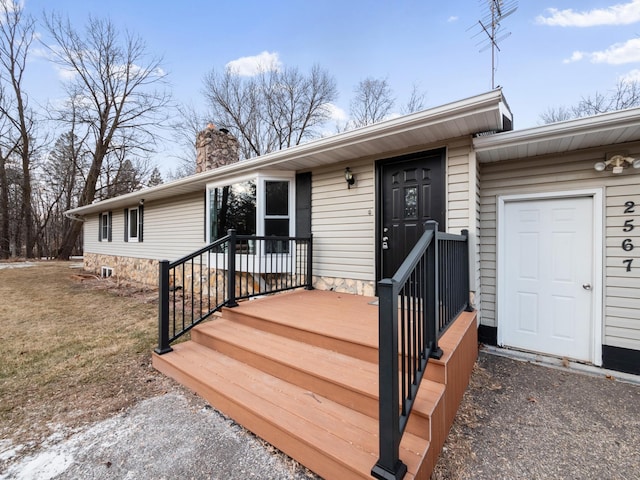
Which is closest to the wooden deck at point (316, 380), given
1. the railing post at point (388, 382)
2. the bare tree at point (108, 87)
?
the railing post at point (388, 382)

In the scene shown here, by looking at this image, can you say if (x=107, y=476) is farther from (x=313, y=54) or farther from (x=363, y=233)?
(x=313, y=54)

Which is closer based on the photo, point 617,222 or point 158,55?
point 617,222

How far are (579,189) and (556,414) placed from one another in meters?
2.39

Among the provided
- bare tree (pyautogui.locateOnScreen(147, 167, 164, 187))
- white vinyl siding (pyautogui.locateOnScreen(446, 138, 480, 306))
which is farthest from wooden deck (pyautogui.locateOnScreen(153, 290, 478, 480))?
bare tree (pyautogui.locateOnScreen(147, 167, 164, 187))

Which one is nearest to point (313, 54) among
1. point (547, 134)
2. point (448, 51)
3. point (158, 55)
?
point (448, 51)

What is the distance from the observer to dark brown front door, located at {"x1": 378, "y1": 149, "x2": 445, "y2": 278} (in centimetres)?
378

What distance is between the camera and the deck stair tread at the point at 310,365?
6.52 ft

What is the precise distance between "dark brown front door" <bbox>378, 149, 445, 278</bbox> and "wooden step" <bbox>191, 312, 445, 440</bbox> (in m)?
1.90

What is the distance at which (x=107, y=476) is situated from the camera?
69.5 inches

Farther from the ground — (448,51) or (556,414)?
(448,51)

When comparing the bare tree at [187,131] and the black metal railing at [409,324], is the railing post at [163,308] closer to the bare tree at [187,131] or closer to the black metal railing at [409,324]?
the black metal railing at [409,324]

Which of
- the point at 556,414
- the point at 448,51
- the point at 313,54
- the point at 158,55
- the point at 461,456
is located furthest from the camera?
the point at 158,55

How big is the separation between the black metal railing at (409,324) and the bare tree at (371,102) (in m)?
12.7

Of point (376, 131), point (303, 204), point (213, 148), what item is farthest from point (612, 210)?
point (213, 148)
